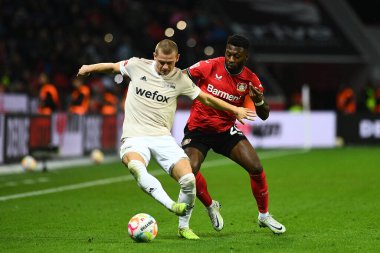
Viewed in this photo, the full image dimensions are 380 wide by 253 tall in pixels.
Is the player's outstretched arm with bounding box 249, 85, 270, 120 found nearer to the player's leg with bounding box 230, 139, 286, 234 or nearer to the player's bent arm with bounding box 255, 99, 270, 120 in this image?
the player's bent arm with bounding box 255, 99, 270, 120

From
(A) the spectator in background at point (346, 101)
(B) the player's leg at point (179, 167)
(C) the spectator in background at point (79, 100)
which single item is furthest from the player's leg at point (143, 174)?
(A) the spectator in background at point (346, 101)

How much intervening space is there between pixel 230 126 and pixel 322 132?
62.4 feet

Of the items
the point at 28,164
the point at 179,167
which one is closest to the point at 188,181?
the point at 179,167

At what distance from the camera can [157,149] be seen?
29.4 ft

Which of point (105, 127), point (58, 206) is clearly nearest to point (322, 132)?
point (105, 127)

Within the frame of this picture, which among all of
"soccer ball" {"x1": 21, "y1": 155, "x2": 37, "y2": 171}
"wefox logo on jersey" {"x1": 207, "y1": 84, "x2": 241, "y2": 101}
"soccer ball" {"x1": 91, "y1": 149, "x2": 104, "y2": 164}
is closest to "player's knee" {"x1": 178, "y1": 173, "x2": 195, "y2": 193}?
"wefox logo on jersey" {"x1": 207, "y1": 84, "x2": 241, "y2": 101}

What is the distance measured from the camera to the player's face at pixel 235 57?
368 inches

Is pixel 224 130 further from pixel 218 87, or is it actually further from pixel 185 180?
pixel 185 180

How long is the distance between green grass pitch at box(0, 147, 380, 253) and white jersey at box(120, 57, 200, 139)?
110 cm

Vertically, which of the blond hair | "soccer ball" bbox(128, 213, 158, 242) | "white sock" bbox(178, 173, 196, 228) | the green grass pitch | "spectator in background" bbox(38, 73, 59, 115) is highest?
the blond hair

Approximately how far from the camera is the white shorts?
351 inches

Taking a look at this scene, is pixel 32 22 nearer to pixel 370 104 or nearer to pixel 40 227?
pixel 370 104

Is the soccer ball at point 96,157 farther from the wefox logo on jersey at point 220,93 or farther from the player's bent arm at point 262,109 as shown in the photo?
the player's bent arm at point 262,109

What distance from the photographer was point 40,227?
10.1 metres
